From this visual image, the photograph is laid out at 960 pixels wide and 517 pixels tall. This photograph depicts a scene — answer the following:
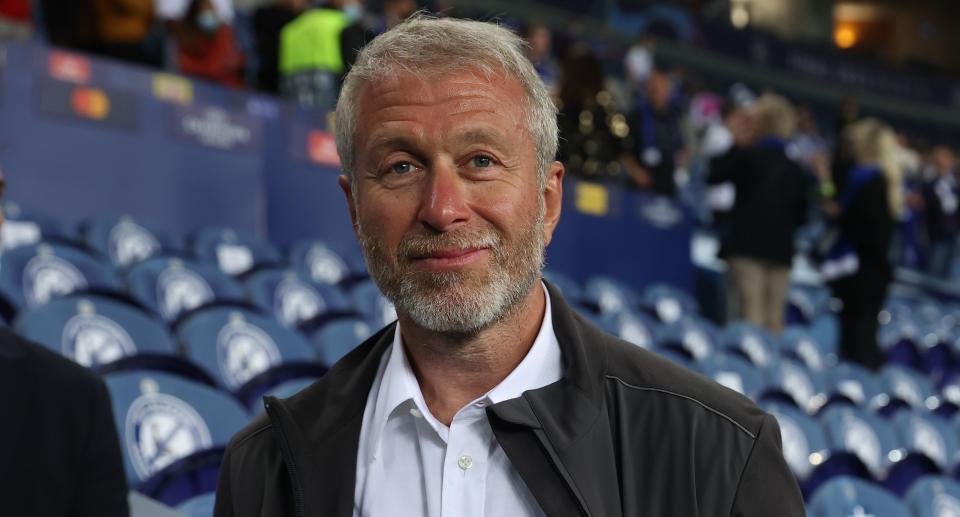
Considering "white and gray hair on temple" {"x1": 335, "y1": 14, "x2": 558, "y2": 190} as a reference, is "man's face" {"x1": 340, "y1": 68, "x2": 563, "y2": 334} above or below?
below

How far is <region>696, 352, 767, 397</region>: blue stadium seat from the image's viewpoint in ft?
14.3

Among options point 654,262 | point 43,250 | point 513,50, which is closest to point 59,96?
Answer: point 43,250

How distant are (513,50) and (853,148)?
5.62 m

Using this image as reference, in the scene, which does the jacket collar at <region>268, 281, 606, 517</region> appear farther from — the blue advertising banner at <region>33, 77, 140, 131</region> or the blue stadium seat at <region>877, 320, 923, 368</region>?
the blue stadium seat at <region>877, 320, 923, 368</region>

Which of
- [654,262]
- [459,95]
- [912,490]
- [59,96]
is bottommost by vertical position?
[912,490]

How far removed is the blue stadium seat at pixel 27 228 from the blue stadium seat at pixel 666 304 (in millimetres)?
3439

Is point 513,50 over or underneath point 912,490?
over

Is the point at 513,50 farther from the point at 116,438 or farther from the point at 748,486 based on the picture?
the point at 116,438

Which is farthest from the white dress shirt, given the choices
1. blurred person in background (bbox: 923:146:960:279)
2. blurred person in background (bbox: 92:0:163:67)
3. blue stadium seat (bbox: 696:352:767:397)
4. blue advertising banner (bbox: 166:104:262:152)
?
blurred person in background (bbox: 923:146:960:279)

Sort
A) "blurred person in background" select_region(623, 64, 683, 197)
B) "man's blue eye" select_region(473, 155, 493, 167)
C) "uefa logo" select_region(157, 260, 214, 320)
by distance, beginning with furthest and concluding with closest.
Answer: "blurred person in background" select_region(623, 64, 683, 197)
"uefa logo" select_region(157, 260, 214, 320)
"man's blue eye" select_region(473, 155, 493, 167)

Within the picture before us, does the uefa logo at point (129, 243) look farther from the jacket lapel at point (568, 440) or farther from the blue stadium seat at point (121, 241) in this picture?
the jacket lapel at point (568, 440)

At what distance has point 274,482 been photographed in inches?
49.4

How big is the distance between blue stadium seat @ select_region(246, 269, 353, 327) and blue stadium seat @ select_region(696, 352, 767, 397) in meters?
1.48

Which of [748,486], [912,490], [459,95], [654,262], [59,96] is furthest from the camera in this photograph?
[654,262]
